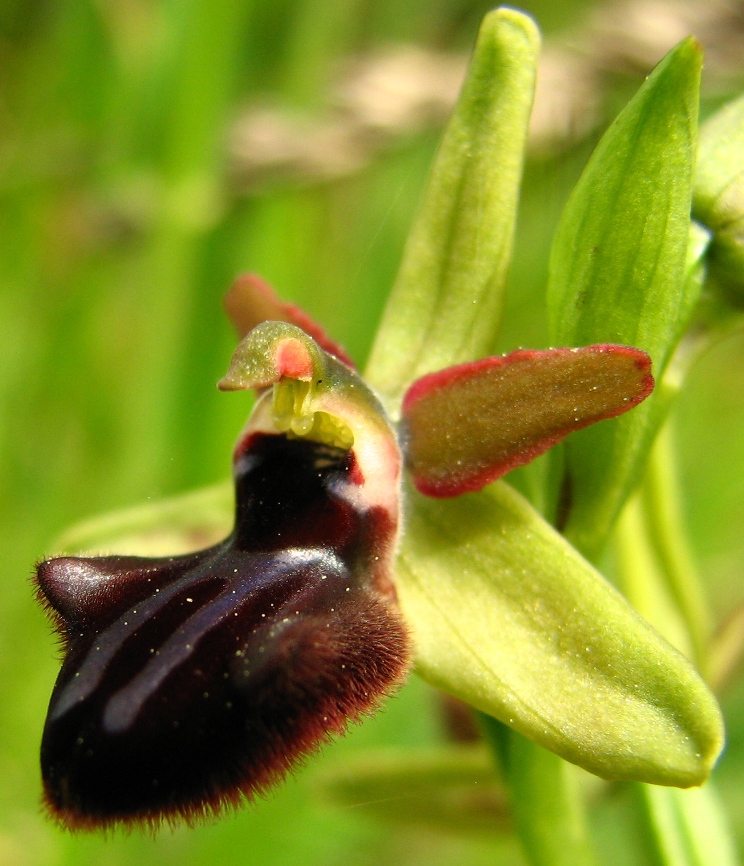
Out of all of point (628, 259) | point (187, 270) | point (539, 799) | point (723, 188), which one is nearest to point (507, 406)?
point (628, 259)

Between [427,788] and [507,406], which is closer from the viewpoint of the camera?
[507,406]

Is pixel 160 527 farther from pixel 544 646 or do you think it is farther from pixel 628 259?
pixel 628 259

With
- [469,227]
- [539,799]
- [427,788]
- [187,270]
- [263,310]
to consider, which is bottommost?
[427,788]

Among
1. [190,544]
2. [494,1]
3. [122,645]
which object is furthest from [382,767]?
[494,1]

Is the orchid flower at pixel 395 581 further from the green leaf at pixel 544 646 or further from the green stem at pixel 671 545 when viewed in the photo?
the green stem at pixel 671 545

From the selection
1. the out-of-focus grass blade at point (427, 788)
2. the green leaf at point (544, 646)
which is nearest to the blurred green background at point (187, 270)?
the out-of-focus grass blade at point (427, 788)

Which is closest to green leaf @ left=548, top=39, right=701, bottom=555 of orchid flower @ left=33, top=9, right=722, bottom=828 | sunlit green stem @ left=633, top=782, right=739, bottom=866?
orchid flower @ left=33, top=9, right=722, bottom=828

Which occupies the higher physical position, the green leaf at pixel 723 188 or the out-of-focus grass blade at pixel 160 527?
the green leaf at pixel 723 188
